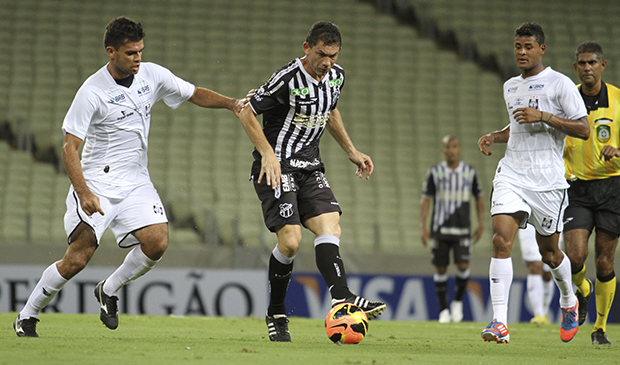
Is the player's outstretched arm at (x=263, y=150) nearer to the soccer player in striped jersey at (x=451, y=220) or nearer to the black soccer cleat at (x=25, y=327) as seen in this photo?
the black soccer cleat at (x=25, y=327)

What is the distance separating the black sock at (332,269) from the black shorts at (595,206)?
2.15 metres

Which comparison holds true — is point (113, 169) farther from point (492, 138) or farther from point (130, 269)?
point (492, 138)

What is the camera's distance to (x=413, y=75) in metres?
16.6

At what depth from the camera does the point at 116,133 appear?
213 inches

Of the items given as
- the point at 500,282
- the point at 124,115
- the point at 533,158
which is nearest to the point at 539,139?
the point at 533,158

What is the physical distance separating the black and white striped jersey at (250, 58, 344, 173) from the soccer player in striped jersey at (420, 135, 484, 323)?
4926mm

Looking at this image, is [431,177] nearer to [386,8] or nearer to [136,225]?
[136,225]

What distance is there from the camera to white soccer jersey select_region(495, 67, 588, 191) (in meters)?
5.84

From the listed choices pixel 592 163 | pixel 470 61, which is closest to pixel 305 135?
pixel 592 163

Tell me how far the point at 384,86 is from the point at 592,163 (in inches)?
398

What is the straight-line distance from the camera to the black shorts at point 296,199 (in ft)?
17.5

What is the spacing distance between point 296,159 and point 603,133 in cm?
258

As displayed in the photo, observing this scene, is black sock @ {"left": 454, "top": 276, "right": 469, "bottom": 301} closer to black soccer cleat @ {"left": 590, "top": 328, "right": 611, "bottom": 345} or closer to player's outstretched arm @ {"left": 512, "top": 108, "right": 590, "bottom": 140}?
black soccer cleat @ {"left": 590, "top": 328, "right": 611, "bottom": 345}

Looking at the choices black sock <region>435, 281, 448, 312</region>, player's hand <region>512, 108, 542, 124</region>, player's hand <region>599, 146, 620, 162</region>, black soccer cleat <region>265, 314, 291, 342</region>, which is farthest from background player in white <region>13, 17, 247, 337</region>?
black sock <region>435, 281, 448, 312</region>
